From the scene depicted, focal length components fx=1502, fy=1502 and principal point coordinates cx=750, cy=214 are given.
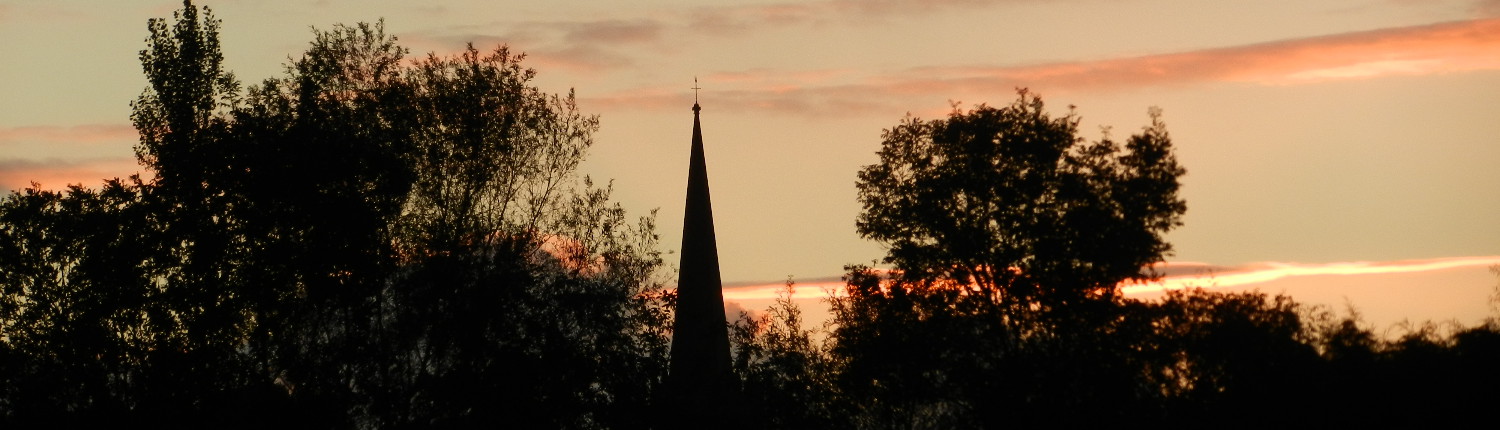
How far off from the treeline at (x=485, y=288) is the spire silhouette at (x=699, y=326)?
3.20 feet

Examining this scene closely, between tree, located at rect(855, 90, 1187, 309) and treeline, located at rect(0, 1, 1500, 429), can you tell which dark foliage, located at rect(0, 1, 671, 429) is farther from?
tree, located at rect(855, 90, 1187, 309)

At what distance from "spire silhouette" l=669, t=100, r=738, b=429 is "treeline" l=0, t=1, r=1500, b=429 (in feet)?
3.20

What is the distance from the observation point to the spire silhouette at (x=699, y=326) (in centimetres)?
3928

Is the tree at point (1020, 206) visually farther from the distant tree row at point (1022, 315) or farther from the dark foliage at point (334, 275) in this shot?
the dark foliage at point (334, 275)

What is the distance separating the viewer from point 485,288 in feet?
118

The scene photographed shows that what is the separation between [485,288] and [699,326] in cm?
1855

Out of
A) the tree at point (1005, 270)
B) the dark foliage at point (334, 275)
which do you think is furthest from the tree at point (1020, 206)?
the dark foliage at point (334, 275)

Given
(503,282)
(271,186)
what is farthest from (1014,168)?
(271,186)

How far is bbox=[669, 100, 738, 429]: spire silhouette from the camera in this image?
3928 cm

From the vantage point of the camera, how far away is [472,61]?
40562 millimetres

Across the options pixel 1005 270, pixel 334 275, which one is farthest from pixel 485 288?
pixel 1005 270

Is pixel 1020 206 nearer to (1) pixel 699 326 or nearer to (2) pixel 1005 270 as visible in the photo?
(2) pixel 1005 270

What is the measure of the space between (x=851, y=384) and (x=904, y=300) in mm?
2751

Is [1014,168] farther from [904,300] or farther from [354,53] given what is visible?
[354,53]
